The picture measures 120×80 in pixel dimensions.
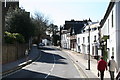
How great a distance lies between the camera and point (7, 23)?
46.2m

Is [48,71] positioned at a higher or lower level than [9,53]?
lower

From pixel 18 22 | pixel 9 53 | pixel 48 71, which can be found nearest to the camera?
pixel 48 71

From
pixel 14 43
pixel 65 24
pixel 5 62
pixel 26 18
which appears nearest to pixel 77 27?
pixel 65 24

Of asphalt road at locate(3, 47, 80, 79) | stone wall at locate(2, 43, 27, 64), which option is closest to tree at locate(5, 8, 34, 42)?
stone wall at locate(2, 43, 27, 64)

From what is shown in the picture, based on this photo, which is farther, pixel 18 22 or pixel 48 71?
pixel 18 22

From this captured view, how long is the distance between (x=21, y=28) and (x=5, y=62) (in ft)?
57.1

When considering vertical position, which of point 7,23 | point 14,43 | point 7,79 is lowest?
point 7,79

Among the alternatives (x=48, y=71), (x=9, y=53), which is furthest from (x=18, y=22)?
(x=48, y=71)

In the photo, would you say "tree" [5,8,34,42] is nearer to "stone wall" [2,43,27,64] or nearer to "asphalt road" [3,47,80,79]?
"stone wall" [2,43,27,64]

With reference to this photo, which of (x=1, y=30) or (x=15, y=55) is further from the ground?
(x=1, y=30)

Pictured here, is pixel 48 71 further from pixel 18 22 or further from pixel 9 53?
pixel 18 22

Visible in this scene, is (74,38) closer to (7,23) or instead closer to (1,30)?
(7,23)

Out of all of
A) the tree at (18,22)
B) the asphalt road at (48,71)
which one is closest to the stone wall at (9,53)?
the asphalt road at (48,71)

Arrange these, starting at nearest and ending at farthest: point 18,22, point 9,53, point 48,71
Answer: point 48,71 < point 9,53 < point 18,22
